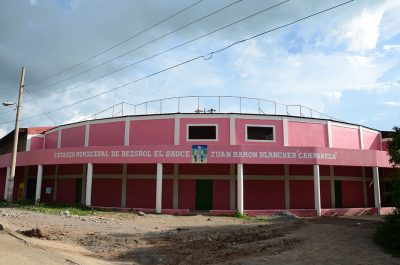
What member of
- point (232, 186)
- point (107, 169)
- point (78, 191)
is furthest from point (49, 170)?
point (232, 186)

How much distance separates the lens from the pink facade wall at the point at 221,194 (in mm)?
25562

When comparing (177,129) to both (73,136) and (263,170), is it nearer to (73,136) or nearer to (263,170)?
(263,170)

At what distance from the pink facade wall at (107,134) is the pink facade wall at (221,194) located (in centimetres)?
730

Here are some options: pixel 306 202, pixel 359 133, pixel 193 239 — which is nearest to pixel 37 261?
pixel 193 239

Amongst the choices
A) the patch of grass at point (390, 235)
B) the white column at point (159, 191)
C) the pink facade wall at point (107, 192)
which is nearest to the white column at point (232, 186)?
the white column at point (159, 191)

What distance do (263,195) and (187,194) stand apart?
5.00m

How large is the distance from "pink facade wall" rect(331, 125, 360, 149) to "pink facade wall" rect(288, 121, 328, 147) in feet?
3.03

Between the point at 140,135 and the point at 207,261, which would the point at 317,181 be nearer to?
the point at 140,135

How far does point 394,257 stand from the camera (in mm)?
9195

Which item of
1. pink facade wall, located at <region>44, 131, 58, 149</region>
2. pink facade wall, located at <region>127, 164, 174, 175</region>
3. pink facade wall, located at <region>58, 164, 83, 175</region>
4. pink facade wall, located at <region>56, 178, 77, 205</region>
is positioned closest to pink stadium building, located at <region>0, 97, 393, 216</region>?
pink facade wall, located at <region>127, 164, 174, 175</region>

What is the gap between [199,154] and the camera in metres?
23.7

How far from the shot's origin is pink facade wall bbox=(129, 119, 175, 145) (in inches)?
1038

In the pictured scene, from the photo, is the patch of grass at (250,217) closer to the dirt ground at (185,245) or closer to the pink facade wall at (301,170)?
the dirt ground at (185,245)

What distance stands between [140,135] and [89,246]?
14.6 m
